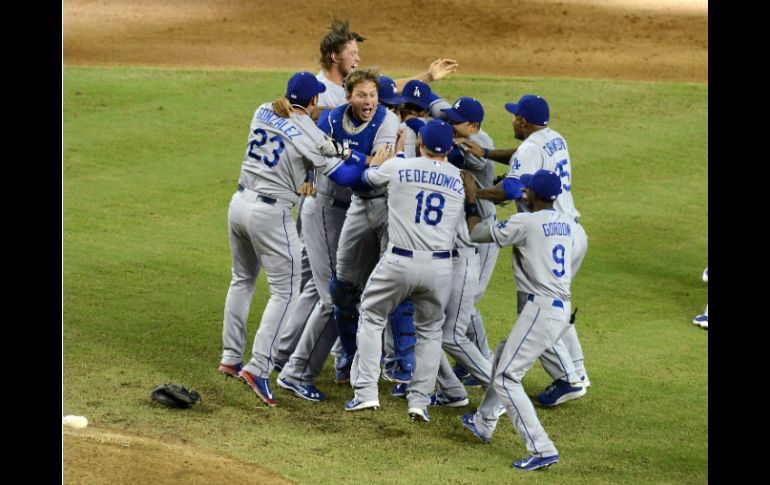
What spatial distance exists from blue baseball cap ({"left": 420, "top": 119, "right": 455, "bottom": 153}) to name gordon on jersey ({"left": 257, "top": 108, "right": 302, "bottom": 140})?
891 mm

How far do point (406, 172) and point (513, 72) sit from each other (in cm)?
1318

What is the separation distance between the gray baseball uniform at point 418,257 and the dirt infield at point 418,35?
12.7 metres

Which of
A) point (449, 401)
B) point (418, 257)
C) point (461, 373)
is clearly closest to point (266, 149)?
point (418, 257)

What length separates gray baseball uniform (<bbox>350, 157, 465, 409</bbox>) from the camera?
634 cm

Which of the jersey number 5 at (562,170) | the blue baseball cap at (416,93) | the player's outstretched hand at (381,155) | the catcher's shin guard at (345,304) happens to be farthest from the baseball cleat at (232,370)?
the jersey number 5 at (562,170)

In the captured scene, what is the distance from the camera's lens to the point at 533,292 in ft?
20.3

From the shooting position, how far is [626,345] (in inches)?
343

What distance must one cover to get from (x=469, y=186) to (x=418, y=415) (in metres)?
1.47

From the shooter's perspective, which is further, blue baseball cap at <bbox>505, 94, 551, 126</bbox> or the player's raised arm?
blue baseball cap at <bbox>505, 94, 551, 126</bbox>

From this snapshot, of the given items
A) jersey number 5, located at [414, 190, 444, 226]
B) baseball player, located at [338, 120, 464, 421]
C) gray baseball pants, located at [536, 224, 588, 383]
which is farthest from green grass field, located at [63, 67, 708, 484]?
jersey number 5, located at [414, 190, 444, 226]

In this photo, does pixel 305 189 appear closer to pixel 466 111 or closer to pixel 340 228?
pixel 340 228

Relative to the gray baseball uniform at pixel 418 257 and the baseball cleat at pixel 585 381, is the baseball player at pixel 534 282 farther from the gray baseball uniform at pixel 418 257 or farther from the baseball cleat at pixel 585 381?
the baseball cleat at pixel 585 381

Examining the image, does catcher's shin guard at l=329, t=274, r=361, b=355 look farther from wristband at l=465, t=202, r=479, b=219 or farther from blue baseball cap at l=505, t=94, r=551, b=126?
blue baseball cap at l=505, t=94, r=551, b=126

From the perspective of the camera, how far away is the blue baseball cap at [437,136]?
249 inches
